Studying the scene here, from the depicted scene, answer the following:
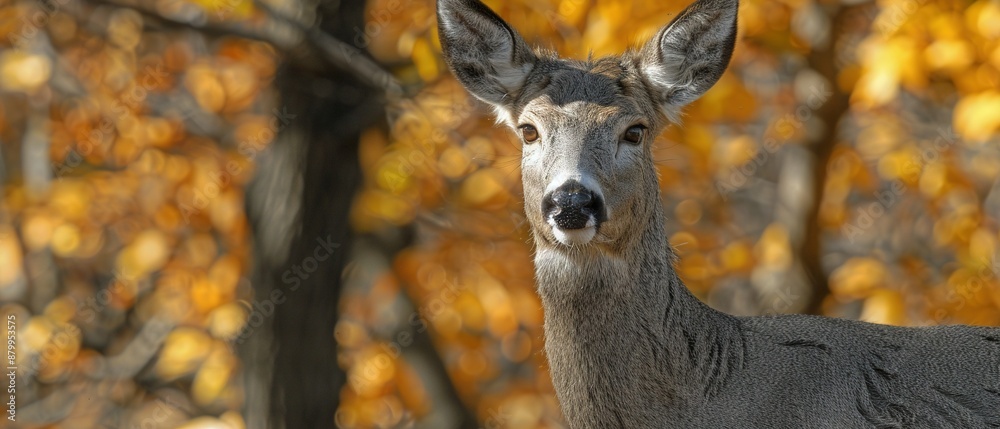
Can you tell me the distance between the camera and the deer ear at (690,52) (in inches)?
226

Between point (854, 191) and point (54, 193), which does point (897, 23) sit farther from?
point (54, 193)

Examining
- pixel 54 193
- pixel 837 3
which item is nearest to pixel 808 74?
pixel 837 3

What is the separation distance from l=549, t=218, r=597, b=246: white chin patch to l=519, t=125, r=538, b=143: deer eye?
0.64 metres

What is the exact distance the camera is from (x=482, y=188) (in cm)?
951

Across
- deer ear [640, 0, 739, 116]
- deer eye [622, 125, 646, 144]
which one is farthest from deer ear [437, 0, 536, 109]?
deer eye [622, 125, 646, 144]

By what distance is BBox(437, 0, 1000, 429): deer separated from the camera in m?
5.09
